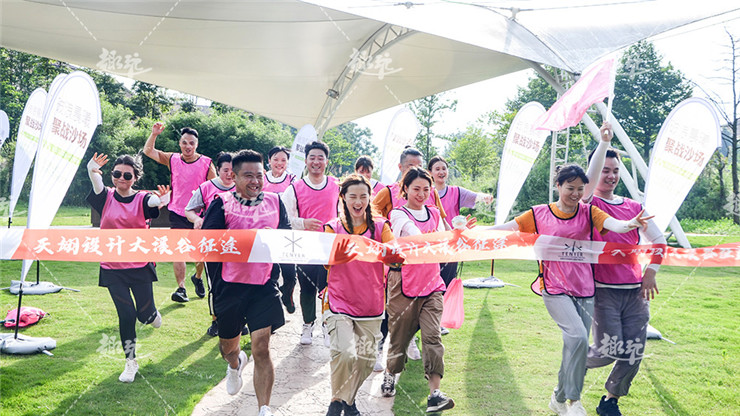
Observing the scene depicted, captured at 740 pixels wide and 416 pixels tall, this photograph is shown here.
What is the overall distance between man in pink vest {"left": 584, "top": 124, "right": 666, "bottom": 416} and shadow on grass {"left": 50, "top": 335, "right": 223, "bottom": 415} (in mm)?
3131

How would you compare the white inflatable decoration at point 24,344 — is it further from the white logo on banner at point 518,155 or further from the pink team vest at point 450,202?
the white logo on banner at point 518,155

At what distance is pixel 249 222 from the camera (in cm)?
392

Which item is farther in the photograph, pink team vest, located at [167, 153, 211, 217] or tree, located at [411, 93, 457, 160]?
tree, located at [411, 93, 457, 160]

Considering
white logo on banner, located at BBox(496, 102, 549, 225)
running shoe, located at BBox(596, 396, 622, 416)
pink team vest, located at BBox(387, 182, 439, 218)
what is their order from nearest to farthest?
running shoe, located at BBox(596, 396, 622, 416)
pink team vest, located at BBox(387, 182, 439, 218)
white logo on banner, located at BBox(496, 102, 549, 225)

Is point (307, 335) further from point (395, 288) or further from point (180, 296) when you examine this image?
point (180, 296)

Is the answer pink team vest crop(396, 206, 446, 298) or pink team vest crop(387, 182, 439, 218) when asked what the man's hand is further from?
pink team vest crop(387, 182, 439, 218)

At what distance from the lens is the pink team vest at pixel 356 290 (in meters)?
3.63

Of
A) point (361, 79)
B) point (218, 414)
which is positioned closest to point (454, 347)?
point (218, 414)

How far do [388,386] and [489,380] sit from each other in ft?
3.16

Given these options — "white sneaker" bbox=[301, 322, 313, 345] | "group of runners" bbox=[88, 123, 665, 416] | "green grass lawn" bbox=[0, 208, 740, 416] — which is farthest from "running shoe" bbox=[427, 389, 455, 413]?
"white sneaker" bbox=[301, 322, 313, 345]

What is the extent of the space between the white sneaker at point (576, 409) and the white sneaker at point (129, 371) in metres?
3.47

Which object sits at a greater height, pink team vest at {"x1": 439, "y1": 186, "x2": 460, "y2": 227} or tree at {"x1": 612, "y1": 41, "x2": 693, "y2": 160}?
tree at {"x1": 612, "y1": 41, "x2": 693, "y2": 160}

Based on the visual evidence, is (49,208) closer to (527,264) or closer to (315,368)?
(315,368)

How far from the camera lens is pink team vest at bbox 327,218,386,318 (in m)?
3.63
